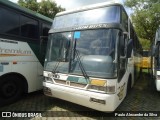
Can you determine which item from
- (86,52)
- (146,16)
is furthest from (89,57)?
(146,16)

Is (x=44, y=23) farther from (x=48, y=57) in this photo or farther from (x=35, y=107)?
(x=35, y=107)

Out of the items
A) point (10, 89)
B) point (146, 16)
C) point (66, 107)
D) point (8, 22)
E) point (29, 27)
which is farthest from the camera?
point (146, 16)

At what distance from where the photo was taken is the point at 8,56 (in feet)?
18.3

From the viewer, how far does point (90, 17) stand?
5.35 metres

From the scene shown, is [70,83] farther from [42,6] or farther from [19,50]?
[42,6]

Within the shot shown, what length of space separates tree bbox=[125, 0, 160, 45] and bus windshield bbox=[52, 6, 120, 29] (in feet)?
64.4

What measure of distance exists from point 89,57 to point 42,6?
16457 millimetres

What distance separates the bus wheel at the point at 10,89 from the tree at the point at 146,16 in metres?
20.8

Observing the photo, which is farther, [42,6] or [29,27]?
[42,6]

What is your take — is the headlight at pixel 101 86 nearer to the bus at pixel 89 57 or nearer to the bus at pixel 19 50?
the bus at pixel 89 57

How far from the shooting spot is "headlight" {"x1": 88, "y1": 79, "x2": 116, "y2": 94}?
14.6 ft

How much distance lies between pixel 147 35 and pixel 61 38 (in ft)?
71.3

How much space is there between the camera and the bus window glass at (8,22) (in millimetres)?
5477

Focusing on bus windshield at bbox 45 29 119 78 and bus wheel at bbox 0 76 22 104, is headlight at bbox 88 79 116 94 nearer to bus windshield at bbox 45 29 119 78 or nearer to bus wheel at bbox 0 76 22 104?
bus windshield at bbox 45 29 119 78
